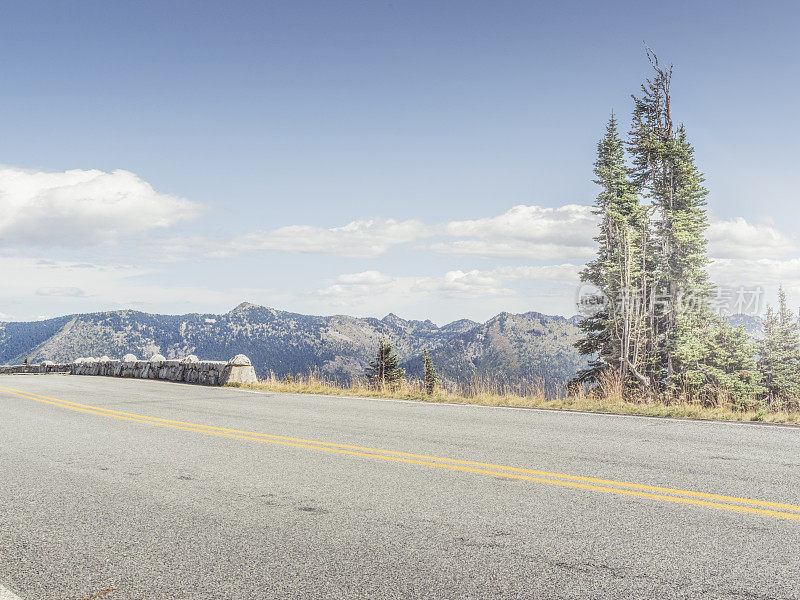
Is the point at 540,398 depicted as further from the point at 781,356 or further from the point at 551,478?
the point at 781,356

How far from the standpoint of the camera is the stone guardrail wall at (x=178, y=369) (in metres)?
18.3

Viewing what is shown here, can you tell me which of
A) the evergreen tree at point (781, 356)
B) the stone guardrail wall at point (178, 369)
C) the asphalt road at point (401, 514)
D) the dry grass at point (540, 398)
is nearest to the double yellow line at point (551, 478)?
the asphalt road at point (401, 514)

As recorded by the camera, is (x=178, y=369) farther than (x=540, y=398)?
Yes

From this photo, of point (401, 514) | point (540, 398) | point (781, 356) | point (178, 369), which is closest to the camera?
point (401, 514)

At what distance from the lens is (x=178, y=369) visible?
20312 mm

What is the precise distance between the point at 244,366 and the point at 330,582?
647 inches

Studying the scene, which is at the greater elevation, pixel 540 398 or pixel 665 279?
pixel 665 279

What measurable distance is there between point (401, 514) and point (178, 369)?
18190 mm

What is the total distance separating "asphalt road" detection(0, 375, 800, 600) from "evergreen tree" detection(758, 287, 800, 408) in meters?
38.9

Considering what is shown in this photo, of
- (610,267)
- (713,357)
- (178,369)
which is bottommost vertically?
(178,369)

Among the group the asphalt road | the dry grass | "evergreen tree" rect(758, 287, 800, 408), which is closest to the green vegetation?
"evergreen tree" rect(758, 287, 800, 408)

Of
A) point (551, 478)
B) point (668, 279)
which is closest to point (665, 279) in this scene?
point (668, 279)

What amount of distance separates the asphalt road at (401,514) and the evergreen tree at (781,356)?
1530 inches

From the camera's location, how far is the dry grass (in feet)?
32.6
